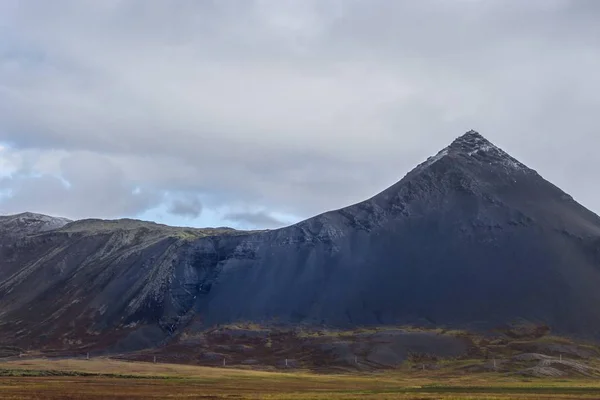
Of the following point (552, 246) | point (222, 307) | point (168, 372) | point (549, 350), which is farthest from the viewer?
point (222, 307)

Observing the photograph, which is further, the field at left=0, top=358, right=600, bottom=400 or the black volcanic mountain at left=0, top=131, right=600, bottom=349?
the black volcanic mountain at left=0, top=131, right=600, bottom=349

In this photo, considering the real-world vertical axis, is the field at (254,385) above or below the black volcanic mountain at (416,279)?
below

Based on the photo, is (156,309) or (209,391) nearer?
(209,391)

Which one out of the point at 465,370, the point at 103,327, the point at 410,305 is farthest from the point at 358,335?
the point at 103,327

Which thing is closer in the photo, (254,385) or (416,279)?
(254,385)

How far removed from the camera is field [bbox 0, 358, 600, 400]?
71188 millimetres

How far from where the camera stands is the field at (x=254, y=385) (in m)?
71.2

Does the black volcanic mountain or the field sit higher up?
the black volcanic mountain

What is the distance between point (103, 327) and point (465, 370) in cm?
10413

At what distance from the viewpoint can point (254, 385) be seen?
9212cm

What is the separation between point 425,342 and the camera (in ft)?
480

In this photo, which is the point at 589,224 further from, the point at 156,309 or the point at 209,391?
the point at 209,391

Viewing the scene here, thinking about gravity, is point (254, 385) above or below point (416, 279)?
below

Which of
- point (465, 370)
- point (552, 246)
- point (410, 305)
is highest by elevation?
point (552, 246)
